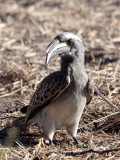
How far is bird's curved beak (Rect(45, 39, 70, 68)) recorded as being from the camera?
5.23m

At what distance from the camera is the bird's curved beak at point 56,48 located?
523 cm

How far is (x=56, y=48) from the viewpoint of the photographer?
17.4 ft

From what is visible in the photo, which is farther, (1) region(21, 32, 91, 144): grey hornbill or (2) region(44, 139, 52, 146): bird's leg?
(2) region(44, 139, 52, 146): bird's leg

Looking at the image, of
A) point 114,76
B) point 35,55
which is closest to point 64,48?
point 114,76

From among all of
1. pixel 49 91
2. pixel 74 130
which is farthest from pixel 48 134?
pixel 49 91

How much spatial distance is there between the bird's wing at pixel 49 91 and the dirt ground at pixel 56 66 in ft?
1.62

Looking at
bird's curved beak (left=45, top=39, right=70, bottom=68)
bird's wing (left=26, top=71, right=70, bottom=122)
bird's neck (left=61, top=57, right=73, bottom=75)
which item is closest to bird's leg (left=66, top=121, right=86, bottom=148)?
bird's wing (left=26, top=71, right=70, bottom=122)

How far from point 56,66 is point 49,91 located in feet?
10.1

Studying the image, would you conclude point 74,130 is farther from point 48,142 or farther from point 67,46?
point 67,46

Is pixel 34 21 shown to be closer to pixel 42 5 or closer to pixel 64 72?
pixel 42 5

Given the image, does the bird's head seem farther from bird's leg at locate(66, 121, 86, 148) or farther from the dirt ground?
the dirt ground

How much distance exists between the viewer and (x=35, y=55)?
9297mm

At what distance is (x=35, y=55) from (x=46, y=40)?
110 centimetres

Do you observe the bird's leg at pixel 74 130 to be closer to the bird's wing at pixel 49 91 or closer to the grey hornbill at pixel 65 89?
the grey hornbill at pixel 65 89
